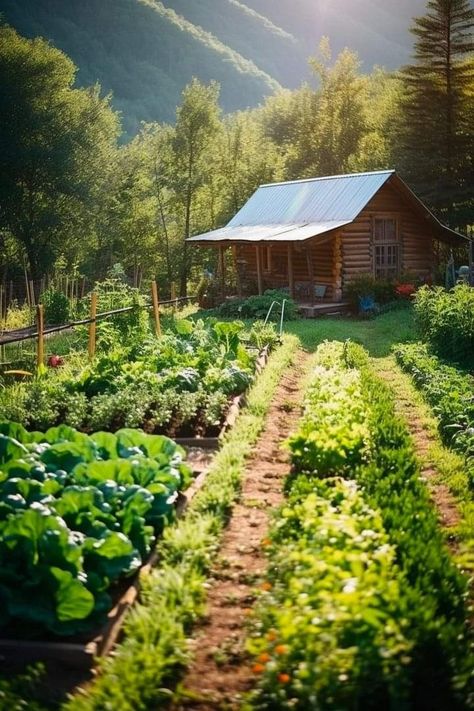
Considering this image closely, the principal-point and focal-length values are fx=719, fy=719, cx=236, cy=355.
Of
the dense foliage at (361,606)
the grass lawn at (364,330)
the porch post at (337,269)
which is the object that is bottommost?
the dense foliage at (361,606)

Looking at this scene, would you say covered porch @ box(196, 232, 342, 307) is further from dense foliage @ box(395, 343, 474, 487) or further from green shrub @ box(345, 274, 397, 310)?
dense foliage @ box(395, 343, 474, 487)

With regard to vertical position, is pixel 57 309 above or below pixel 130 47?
below

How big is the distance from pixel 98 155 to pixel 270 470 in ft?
97.8

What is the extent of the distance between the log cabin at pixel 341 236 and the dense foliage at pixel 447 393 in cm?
1004

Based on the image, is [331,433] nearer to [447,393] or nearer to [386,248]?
[447,393]

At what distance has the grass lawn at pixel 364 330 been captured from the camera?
16766mm

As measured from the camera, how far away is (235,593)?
5312 millimetres

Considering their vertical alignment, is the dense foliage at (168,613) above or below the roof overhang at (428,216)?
below

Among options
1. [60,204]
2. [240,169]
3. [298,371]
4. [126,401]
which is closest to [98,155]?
[60,204]

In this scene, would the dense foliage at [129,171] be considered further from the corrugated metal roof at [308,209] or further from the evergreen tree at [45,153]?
the corrugated metal roof at [308,209]

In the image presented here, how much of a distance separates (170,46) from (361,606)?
323ft

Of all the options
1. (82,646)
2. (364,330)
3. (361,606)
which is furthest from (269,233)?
(361,606)

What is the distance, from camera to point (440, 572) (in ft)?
15.5

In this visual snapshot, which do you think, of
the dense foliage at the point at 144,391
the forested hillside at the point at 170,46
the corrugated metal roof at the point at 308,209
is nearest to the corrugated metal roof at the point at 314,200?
the corrugated metal roof at the point at 308,209
